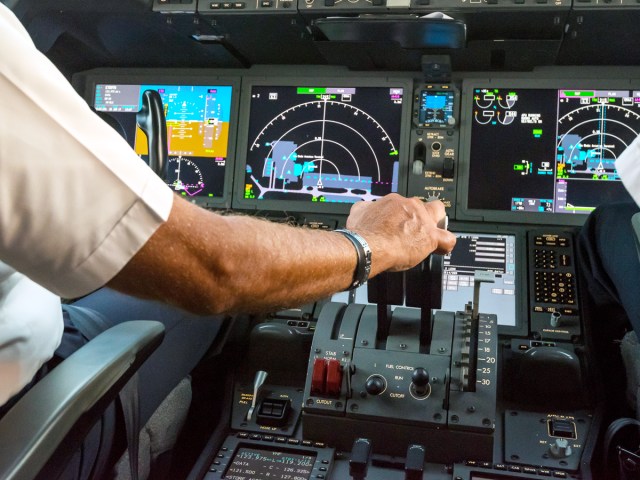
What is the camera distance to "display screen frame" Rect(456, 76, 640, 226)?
8.05 ft

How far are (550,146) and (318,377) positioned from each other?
1195 mm

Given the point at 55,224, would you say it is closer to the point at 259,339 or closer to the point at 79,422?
the point at 79,422

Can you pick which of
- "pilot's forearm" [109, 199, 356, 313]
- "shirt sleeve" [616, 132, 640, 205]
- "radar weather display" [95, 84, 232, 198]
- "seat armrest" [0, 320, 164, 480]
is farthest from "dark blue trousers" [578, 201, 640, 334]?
"radar weather display" [95, 84, 232, 198]

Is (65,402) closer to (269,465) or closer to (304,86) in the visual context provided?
(269,465)

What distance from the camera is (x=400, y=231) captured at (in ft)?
4.53

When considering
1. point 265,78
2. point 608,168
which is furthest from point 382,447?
point 265,78

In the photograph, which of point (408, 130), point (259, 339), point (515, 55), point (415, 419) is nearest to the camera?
point (415, 419)

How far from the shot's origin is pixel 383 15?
7.30 feet

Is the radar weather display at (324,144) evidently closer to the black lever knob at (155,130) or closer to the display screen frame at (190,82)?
the display screen frame at (190,82)

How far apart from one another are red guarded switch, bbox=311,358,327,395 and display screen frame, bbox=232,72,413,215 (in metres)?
0.80

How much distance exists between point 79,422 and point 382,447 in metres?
1.03

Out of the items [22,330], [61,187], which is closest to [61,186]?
[61,187]

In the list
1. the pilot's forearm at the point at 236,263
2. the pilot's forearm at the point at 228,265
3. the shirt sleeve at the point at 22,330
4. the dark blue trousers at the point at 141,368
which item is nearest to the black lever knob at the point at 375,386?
the dark blue trousers at the point at 141,368

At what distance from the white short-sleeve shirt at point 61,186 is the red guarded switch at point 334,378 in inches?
41.8
